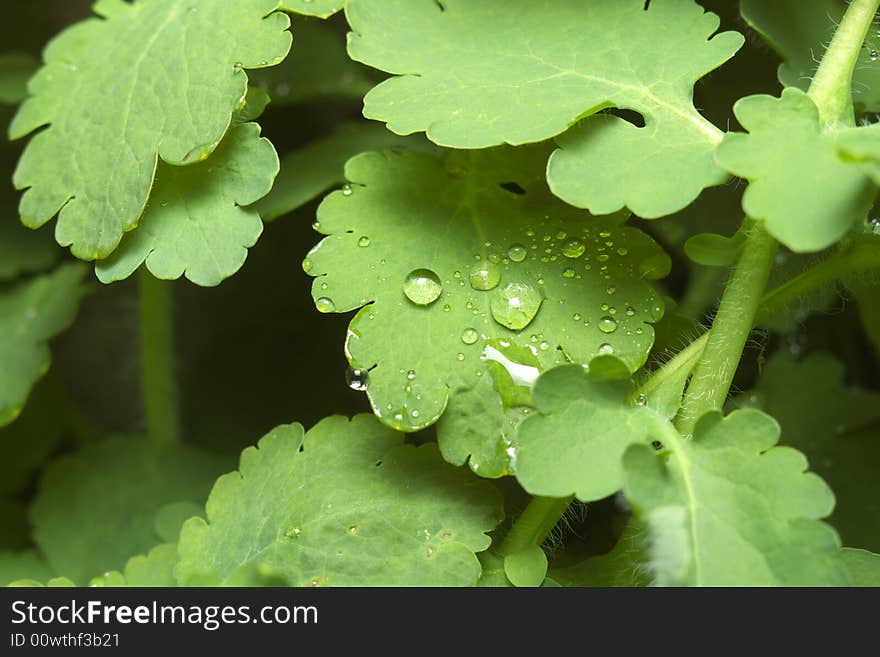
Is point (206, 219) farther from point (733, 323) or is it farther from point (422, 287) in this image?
point (733, 323)

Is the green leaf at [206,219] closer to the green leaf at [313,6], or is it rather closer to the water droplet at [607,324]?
the green leaf at [313,6]

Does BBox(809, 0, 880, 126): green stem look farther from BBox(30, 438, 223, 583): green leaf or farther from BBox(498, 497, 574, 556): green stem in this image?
BBox(30, 438, 223, 583): green leaf

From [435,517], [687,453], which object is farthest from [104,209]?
[687,453]

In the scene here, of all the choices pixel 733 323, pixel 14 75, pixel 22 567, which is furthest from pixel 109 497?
pixel 733 323

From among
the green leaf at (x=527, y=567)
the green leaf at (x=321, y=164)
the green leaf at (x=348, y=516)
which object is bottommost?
the green leaf at (x=527, y=567)

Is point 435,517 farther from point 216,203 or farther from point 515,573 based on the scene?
point 216,203

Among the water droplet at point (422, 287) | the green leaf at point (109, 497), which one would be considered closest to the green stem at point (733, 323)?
→ the water droplet at point (422, 287)
